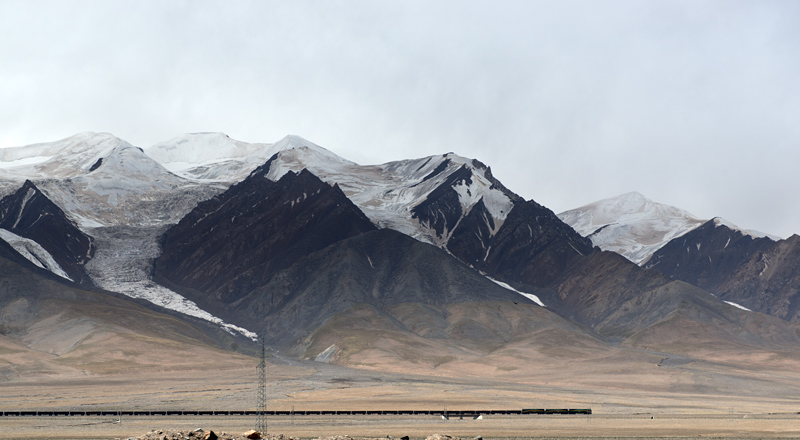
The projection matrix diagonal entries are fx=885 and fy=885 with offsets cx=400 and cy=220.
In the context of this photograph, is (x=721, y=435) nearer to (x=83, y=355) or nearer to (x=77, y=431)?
(x=77, y=431)

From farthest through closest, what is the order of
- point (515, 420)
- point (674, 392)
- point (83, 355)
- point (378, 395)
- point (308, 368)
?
point (308, 368) → point (83, 355) → point (674, 392) → point (378, 395) → point (515, 420)

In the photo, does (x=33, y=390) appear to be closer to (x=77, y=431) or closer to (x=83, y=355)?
(x=83, y=355)

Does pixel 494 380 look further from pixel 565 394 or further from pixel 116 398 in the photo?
pixel 116 398

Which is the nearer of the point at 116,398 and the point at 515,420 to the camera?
the point at 515,420

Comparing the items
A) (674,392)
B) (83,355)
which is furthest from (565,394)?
(83,355)

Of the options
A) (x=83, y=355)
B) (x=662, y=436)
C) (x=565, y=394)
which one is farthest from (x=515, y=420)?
(x=83, y=355)

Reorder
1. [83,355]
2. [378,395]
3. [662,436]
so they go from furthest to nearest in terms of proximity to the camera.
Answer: [83,355] → [378,395] → [662,436]

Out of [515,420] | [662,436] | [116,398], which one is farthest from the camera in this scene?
[116,398]

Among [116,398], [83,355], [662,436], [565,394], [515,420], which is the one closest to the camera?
[662,436]
